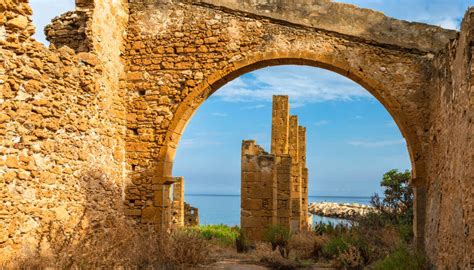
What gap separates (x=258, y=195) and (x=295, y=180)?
4.48 meters

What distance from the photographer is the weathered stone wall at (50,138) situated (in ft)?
19.4

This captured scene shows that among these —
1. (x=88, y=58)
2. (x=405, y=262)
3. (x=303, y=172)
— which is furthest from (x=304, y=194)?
(x=88, y=58)

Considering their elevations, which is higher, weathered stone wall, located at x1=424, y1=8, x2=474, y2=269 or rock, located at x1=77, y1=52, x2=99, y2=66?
rock, located at x1=77, y1=52, x2=99, y2=66

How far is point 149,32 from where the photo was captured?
8.93 m

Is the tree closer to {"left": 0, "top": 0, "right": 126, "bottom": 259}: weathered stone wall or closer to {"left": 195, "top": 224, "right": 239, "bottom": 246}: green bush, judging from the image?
{"left": 195, "top": 224, "right": 239, "bottom": 246}: green bush

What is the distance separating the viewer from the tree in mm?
13365

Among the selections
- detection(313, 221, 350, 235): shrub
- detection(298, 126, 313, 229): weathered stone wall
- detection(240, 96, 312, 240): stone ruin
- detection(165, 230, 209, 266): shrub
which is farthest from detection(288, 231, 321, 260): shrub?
detection(298, 126, 313, 229): weathered stone wall

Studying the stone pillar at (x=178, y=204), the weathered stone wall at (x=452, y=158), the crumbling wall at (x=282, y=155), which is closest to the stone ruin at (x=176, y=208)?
the stone pillar at (x=178, y=204)

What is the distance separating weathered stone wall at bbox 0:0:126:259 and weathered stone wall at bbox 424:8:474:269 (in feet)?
13.8

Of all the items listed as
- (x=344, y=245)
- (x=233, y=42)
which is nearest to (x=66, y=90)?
(x=233, y=42)

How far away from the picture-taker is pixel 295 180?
55.4 feet

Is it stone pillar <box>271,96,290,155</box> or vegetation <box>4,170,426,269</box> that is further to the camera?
stone pillar <box>271,96,290,155</box>

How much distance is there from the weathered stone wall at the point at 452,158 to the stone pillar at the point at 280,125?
25.8 ft

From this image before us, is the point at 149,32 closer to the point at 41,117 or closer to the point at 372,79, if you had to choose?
→ the point at 41,117
